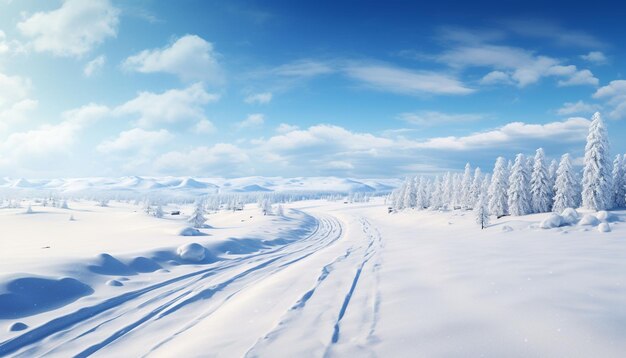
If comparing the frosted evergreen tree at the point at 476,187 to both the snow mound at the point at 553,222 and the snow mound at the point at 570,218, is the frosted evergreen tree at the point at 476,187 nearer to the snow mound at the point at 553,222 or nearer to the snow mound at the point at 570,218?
the snow mound at the point at 570,218

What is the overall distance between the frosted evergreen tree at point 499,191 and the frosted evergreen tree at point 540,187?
390cm

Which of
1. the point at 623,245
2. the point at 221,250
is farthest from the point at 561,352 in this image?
the point at 221,250

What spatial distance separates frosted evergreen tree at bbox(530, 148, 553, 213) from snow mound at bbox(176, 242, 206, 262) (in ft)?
166

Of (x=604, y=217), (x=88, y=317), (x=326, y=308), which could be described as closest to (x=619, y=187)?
(x=604, y=217)

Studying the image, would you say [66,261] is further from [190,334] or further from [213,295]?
[190,334]

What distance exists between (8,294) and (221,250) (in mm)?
15107

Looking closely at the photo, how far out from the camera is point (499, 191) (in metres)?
53.3

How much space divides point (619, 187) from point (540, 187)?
912cm

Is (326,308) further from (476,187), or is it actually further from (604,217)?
(476,187)

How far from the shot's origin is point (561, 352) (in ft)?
20.4

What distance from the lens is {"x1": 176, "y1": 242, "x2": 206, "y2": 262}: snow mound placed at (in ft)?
69.0

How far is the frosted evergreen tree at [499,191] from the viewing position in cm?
5275

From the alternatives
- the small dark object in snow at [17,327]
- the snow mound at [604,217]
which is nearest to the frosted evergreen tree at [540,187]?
the snow mound at [604,217]

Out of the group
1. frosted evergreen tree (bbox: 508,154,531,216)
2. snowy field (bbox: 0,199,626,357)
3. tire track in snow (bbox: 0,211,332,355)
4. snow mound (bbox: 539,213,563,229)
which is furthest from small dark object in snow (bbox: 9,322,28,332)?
frosted evergreen tree (bbox: 508,154,531,216)
